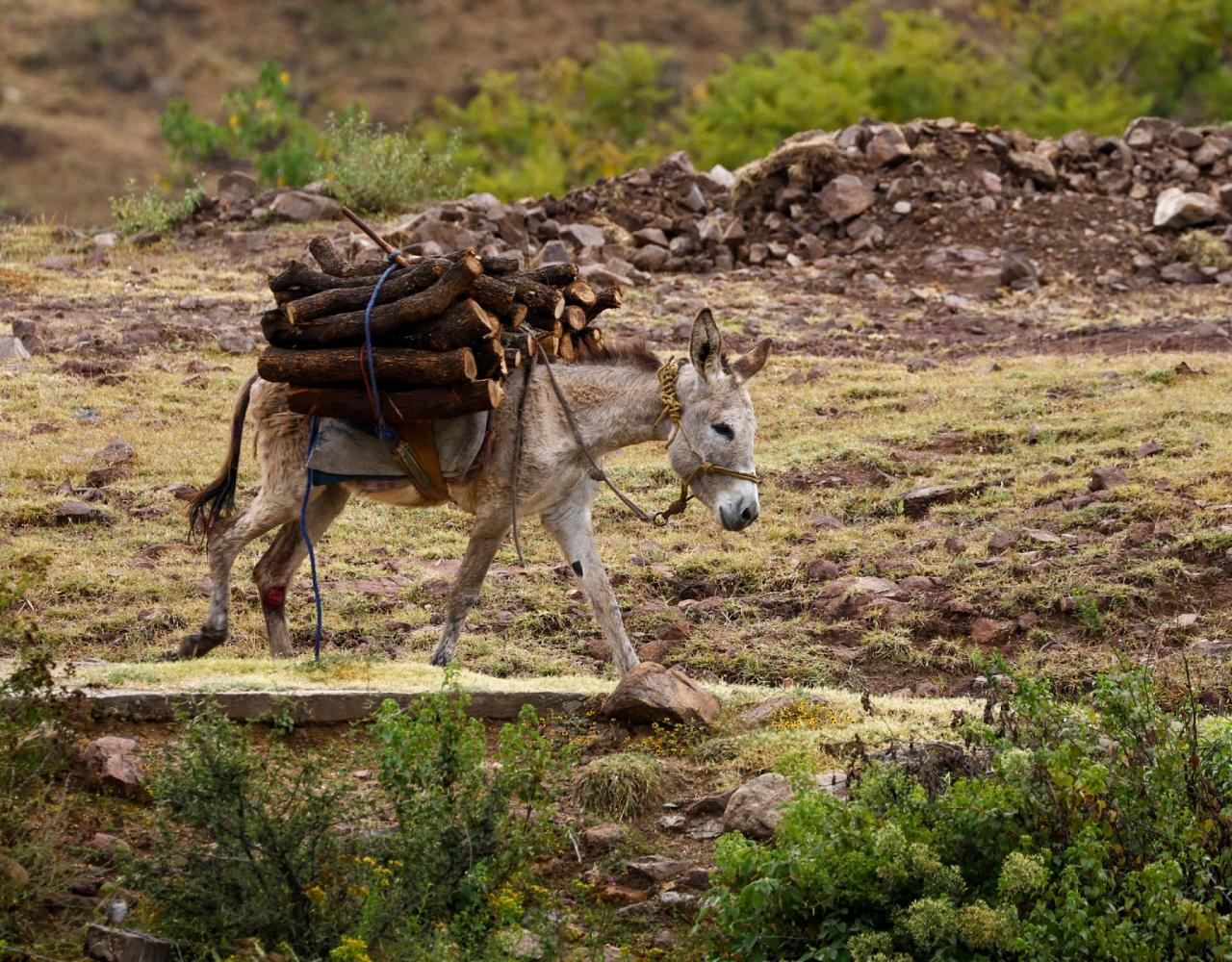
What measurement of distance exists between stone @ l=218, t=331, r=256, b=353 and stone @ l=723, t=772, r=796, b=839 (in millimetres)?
9621

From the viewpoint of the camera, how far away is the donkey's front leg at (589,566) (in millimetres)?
7387

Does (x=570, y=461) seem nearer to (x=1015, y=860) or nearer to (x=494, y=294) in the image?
(x=494, y=294)

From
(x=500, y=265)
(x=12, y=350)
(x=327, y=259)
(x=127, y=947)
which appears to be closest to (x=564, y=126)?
(x=12, y=350)

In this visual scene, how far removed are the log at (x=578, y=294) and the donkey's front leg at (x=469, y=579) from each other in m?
1.09

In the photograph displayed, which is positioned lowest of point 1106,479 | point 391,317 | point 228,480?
point 1106,479

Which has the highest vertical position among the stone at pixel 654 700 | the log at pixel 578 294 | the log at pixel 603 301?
the log at pixel 578 294

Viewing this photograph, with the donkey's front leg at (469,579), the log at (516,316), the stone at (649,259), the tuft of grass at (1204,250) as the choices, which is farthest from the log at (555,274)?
the tuft of grass at (1204,250)

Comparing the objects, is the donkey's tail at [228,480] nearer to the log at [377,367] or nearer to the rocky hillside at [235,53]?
the log at [377,367]

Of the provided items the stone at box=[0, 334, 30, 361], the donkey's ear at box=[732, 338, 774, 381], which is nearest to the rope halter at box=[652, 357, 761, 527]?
the donkey's ear at box=[732, 338, 774, 381]

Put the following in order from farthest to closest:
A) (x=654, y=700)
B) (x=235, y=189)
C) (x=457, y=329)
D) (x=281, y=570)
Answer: (x=235, y=189), (x=281, y=570), (x=457, y=329), (x=654, y=700)

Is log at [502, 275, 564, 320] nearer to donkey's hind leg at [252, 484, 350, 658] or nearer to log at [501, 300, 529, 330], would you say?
log at [501, 300, 529, 330]

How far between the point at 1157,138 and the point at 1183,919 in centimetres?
1700

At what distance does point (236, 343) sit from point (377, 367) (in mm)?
7749

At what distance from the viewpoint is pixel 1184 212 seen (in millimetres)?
17828
